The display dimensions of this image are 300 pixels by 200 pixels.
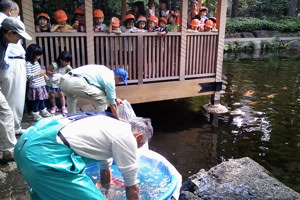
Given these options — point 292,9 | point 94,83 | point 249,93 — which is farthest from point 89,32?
point 292,9

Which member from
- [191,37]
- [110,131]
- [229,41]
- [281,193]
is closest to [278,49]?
[229,41]

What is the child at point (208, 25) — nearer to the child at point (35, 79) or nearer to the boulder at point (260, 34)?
the child at point (35, 79)

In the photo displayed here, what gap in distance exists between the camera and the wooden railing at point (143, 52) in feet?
17.8

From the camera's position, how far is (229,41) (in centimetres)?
2217

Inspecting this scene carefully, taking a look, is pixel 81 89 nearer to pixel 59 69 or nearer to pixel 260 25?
pixel 59 69

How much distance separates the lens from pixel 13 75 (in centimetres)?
378

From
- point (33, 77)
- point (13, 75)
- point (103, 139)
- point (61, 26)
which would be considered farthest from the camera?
point (61, 26)

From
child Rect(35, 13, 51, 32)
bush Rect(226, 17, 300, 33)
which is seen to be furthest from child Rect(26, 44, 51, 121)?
bush Rect(226, 17, 300, 33)

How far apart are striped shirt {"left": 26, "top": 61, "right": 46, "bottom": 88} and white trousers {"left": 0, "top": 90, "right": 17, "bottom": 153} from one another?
1.48 meters

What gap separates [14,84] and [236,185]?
305 centimetres

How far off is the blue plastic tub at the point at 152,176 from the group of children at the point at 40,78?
195cm

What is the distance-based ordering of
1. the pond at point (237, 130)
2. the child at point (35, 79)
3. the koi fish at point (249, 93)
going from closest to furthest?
the child at point (35, 79) < the pond at point (237, 130) < the koi fish at point (249, 93)

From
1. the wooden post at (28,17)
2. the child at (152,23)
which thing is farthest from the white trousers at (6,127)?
the child at (152,23)

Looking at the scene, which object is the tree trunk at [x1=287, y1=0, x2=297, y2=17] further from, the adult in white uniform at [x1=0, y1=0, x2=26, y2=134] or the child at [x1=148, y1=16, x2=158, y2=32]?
the adult in white uniform at [x1=0, y1=0, x2=26, y2=134]
